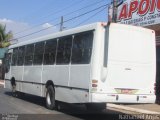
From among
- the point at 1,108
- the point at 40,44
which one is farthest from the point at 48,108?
the point at 40,44

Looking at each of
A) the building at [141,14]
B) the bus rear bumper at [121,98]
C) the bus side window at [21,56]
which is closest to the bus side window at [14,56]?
the bus side window at [21,56]

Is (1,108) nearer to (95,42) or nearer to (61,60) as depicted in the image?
(61,60)

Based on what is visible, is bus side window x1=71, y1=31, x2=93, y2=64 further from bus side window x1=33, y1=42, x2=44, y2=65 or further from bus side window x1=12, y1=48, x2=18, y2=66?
bus side window x1=12, y1=48, x2=18, y2=66

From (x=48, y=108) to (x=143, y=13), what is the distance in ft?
23.7

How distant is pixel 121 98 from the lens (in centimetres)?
1338

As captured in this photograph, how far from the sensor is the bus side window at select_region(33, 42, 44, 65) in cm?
1815

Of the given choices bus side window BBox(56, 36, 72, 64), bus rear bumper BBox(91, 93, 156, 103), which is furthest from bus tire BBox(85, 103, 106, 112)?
bus side window BBox(56, 36, 72, 64)

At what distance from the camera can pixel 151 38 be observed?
14266 mm

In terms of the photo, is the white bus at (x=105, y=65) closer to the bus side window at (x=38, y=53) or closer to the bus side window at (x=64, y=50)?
the bus side window at (x=64, y=50)

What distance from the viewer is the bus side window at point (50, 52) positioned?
1665 centimetres

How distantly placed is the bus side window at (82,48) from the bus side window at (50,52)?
205cm

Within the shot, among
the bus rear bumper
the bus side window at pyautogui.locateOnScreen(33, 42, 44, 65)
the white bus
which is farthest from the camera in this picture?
the bus side window at pyautogui.locateOnScreen(33, 42, 44, 65)

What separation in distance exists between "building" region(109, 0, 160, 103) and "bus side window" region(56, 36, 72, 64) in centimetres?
543

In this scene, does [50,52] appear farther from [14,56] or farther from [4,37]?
[4,37]
